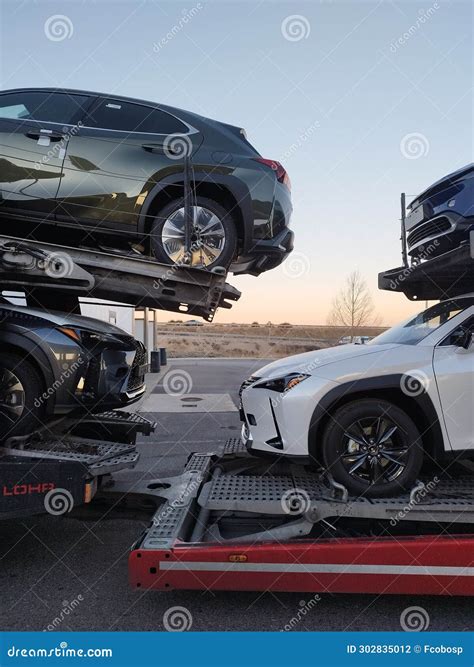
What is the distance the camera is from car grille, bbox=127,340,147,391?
4438 millimetres

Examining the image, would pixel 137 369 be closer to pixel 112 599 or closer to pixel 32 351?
pixel 32 351

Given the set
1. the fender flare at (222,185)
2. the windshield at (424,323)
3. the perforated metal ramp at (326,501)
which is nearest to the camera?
the perforated metal ramp at (326,501)

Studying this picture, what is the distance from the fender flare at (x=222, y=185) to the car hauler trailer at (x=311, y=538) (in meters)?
1.52

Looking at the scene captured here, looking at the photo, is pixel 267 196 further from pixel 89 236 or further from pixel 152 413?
pixel 152 413

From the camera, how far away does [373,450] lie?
11.9 ft

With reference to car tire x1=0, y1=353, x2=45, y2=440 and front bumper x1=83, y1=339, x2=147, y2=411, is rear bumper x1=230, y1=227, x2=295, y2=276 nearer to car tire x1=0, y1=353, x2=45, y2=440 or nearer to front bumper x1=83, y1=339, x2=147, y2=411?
front bumper x1=83, y1=339, x2=147, y2=411

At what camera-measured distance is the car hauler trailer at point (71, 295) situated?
3.58 metres

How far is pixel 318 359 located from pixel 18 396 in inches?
89.1

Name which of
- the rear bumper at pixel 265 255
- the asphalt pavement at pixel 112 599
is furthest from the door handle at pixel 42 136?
the asphalt pavement at pixel 112 599

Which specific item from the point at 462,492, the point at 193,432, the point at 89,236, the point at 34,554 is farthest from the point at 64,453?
the point at 193,432

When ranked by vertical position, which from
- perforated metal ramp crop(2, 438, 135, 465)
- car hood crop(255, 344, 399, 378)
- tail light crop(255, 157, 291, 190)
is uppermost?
tail light crop(255, 157, 291, 190)

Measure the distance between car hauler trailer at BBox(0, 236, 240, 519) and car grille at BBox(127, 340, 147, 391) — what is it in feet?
1.63

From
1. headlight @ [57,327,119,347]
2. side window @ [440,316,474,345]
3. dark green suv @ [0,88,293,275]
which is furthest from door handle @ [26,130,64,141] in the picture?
side window @ [440,316,474,345]

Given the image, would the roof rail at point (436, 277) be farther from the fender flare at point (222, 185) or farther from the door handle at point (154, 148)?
the door handle at point (154, 148)
